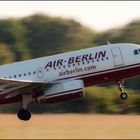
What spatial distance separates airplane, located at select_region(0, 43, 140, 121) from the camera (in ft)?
119

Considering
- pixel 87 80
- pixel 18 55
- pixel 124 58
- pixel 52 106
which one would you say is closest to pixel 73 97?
pixel 87 80

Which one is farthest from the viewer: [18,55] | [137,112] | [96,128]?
[18,55]

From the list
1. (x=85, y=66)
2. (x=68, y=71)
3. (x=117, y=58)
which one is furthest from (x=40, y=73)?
(x=117, y=58)

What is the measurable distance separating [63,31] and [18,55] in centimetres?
1409

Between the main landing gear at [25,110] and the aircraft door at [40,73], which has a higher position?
the aircraft door at [40,73]

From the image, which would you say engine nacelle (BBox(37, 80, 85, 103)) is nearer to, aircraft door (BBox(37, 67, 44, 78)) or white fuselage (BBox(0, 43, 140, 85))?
white fuselage (BBox(0, 43, 140, 85))

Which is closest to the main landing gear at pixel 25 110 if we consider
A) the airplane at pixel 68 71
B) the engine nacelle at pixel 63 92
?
the airplane at pixel 68 71

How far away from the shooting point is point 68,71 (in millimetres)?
36688

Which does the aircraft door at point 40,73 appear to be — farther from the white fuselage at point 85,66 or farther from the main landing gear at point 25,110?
the main landing gear at point 25,110

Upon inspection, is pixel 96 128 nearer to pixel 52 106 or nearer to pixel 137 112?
pixel 137 112

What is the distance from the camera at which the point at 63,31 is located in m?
101

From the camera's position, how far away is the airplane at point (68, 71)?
36.3 metres

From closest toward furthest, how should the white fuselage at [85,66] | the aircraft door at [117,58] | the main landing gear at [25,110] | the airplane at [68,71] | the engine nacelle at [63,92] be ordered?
the engine nacelle at [63,92], the airplane at [68,71], the white fuselage at [85,66], the aircraft door at [117,58], the main landing gear at [25,110]

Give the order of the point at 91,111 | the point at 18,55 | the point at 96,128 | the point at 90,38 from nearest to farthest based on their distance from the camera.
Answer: the point at 96,128, the point at 91,111, the point at 18,55, the point at 90,38
